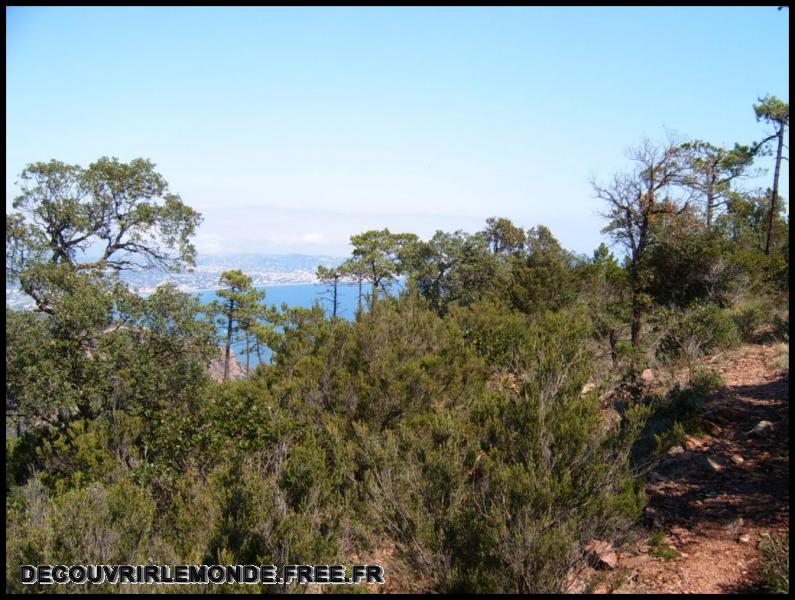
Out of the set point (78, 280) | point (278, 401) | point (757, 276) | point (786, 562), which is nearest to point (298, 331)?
point (278, 401)

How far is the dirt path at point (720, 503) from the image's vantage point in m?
4.70

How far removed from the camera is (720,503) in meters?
5.82

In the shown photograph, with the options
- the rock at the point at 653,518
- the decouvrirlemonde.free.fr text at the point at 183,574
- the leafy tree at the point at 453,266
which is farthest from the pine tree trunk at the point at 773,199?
the decouvrirlemonde.free.fr text at the point at 183,574

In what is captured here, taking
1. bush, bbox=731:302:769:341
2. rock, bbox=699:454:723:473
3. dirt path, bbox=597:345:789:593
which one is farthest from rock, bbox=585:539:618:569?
bush, bbox=731:302:769:341

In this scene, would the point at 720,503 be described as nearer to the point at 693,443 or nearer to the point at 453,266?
the point at 693,443

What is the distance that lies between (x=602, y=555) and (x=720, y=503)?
70.2 inches

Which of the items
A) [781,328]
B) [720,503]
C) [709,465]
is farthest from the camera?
[781,328]

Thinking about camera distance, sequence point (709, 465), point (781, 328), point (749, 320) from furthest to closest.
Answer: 1. point (749, 320)
2. point (781, 328)
3. point (709, 465)

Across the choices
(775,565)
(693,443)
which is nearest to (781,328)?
(693,443)

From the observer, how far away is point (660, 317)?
1356 cm

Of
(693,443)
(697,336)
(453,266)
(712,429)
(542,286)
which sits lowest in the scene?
(693,443)

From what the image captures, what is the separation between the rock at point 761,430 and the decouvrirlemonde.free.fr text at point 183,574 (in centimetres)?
555

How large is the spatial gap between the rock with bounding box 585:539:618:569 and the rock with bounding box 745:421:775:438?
3.57 metres

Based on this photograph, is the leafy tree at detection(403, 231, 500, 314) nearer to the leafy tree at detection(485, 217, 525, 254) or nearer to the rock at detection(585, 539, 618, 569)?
the leafy tree at detection(485, 217, 525, 254)
